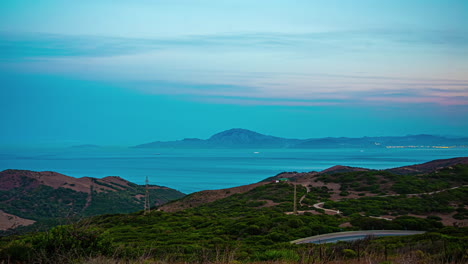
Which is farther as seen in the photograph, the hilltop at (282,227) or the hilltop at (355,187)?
the hilltop at (355,187)

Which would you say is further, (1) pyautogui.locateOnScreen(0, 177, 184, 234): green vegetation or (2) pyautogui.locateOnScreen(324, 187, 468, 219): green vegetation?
(1) pyautogui.locateOnScreen(0, 177, 184, 234): green vegetation

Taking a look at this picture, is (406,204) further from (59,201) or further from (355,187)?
(59,201)

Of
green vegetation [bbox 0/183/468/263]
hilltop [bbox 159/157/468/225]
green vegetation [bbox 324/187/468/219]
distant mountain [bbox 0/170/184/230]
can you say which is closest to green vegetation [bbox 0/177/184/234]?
distant mountain [bbox 0/170/184/230]

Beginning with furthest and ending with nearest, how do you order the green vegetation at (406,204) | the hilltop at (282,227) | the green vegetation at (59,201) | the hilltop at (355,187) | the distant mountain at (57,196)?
the distant mountain at (57,196)
the green vegetation at (59,201)
the hilltop at (355,187)
the green vegetation at (406,204)
the hilltop at (282,227)

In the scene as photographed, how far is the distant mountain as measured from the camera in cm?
5325

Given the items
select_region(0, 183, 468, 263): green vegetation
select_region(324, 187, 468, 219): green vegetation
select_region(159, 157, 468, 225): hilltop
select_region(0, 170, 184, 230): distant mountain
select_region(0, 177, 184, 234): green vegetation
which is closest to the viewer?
select_region(0, 183, 468, 263): green vegetation

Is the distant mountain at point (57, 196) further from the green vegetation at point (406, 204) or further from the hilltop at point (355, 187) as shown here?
the green vegetation at point (406, 204)

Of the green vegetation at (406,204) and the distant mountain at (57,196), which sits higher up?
the green vegetation at (406,204)

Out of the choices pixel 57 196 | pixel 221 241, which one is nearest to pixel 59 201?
pixel 57 196

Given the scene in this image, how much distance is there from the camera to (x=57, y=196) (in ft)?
196

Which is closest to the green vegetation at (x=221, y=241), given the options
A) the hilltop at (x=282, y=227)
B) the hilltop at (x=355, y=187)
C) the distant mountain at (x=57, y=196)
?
the hilltop at (x=282, y=227)

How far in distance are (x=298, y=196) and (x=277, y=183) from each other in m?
8.24

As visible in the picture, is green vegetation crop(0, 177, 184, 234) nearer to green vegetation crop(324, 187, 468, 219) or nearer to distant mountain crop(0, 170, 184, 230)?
distant mountain crop(0, 170, 184, 230)

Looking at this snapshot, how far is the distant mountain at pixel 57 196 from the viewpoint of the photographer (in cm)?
5325
